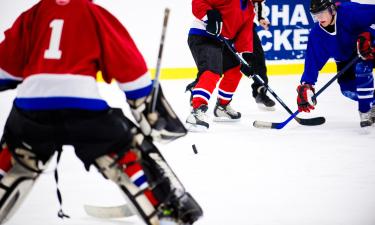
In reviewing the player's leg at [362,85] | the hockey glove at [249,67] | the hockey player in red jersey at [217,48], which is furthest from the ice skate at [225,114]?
the player's leg at [362,85]

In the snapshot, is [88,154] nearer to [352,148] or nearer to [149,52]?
[352,148]

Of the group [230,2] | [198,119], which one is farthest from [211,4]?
[198,119]

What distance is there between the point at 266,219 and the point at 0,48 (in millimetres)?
950

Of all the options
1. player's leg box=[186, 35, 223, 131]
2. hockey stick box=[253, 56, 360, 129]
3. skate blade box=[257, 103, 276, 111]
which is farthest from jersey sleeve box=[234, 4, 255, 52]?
skate blade box=[257, 103, 276, 111]

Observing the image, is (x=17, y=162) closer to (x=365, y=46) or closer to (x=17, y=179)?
(x=17, y=179)

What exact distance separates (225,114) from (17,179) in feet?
7.91

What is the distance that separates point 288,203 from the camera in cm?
188

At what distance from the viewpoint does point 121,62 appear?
1.31 meters

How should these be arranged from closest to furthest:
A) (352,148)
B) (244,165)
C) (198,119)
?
1. (244,165)
2. (352,148)
3. (198,119)

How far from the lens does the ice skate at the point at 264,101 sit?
4039 mm

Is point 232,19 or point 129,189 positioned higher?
point 129,189

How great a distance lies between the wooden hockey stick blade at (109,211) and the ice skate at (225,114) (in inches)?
76.9

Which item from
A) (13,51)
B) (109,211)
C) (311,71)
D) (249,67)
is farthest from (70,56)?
(249,67)

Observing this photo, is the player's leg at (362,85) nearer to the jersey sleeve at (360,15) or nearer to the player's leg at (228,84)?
the jersey sleeve at (360,15)
